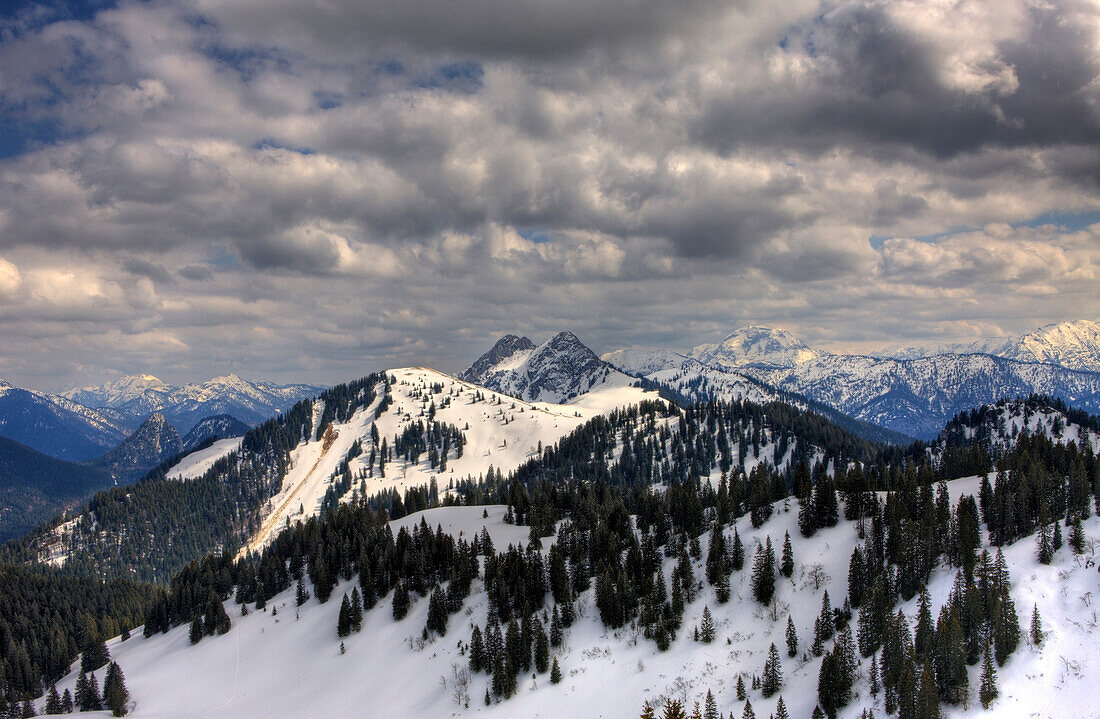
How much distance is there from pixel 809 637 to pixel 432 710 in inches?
2068

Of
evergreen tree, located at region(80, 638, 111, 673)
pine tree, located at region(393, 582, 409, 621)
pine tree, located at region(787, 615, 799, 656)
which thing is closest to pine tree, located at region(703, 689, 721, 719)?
pine tree, located at region(787, 615, 799, 656)

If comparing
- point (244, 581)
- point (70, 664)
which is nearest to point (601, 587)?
point (244, 581)

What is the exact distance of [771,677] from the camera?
2751 inches

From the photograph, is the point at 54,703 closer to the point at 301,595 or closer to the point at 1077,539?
the point at 301,595

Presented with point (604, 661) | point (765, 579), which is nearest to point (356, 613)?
point (604, 661)

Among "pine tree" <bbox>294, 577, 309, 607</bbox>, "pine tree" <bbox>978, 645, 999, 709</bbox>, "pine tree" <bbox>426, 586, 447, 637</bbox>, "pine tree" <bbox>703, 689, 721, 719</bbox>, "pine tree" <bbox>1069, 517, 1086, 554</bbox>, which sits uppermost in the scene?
"pine tree" <bbox>1069, 517, 1086, 554</bbox>

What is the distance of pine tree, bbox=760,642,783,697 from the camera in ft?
228

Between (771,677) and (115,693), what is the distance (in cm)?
11162

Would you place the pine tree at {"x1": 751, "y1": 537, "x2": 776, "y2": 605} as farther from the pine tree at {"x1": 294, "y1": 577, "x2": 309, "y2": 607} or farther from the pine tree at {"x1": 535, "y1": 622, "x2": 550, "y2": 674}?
the pine tree at {"x1": 294, "y1": 577, "x2": 309, "y2": 607}

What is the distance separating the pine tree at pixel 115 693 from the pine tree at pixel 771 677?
107873 mm

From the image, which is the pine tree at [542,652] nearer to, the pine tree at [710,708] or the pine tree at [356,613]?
the pine tree at [710,708]

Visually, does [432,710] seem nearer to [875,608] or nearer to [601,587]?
[601,587]

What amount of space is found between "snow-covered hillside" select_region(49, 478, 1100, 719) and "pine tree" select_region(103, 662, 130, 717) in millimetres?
2218

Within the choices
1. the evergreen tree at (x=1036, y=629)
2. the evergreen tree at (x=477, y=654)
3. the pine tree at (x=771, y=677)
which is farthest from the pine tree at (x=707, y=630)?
the evergreen tree at (x=1036, y=629)
